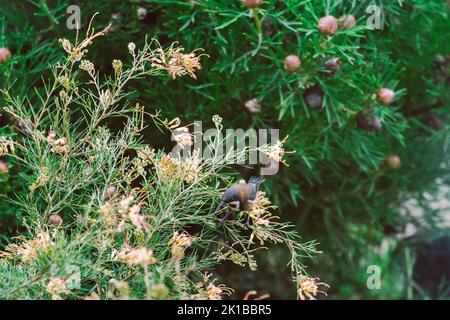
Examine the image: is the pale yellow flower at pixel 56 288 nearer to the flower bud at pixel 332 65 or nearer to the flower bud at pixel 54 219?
the flower bud at pixel 54 219

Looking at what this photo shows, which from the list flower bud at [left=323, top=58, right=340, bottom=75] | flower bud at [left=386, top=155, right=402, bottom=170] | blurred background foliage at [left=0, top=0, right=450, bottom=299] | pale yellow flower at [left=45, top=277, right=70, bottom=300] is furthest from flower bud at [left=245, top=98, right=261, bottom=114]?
pale yellow flower at [left=45, top=277, right=70, bottom=300]

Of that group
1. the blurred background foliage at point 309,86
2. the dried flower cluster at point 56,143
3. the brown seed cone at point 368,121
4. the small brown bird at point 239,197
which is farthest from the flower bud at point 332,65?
the dried flower cluster at point 56,143

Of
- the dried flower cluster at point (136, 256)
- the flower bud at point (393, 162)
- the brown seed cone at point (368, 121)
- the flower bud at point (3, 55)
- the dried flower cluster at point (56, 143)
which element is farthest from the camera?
the flower bud at point (393, 162)

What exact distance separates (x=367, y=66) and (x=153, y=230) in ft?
1.96

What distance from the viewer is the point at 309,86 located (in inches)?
44.2

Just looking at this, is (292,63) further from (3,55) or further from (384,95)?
(3,55)

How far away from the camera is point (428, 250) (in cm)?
181

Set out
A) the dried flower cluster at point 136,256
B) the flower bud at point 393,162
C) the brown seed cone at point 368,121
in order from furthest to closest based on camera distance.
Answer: the flower bud at point 393,162 < the brown seed cone at point 368,121 < the dried flower cluster at point 136,256

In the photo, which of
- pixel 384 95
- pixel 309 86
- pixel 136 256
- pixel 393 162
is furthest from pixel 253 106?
pixel 136 256

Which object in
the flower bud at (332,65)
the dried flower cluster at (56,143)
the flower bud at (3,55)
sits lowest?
the dried flower cluster at (56,143)

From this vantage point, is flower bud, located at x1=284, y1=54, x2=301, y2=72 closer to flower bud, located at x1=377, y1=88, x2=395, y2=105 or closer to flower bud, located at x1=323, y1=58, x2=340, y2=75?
flower bud, located at x1=323, y1=58, x2=340, y2=75

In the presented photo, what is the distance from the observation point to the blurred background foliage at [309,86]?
3.59ft

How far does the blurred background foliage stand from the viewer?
1.10m
